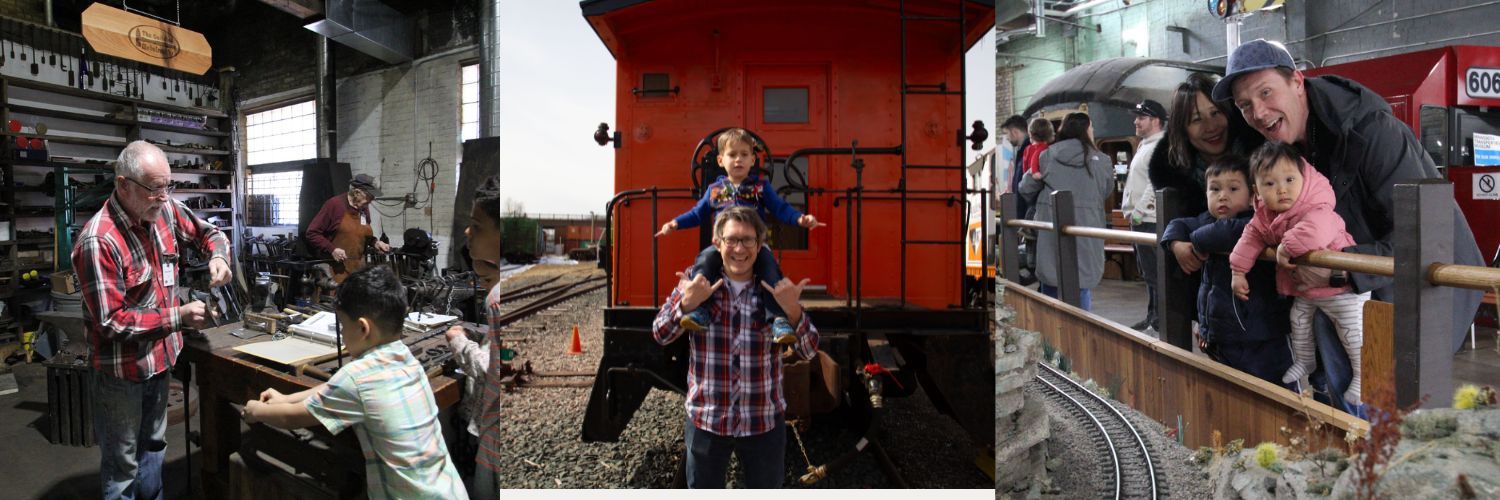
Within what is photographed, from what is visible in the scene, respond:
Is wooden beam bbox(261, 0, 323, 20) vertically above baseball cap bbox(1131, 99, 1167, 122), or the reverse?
wooden beam bbox(261, 0, 323, 20)

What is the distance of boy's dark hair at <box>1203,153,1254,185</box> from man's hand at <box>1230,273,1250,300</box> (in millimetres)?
264

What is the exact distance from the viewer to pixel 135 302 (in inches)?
72.4

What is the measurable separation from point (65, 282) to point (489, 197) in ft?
3.92

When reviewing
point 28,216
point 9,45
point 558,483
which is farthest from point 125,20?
point 558,483

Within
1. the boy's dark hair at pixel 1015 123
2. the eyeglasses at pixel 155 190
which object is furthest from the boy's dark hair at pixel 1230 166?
the eyeglasses at pixel 155 190

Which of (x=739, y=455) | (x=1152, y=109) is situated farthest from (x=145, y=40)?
(x=1152, y=109)

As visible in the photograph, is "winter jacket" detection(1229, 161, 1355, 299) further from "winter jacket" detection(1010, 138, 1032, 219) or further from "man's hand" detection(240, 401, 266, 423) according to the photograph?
"man's hand" detection(240, 401, 266, 423)

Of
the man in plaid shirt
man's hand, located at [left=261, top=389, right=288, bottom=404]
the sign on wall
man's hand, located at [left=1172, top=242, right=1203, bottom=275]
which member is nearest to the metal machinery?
the man in plaid shirt

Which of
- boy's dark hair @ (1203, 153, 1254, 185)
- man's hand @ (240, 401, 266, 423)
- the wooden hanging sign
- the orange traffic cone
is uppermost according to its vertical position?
the wooden hanging sign

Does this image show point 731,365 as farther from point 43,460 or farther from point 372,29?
point 43,460

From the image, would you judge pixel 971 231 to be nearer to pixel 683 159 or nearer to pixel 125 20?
pixel 683 159

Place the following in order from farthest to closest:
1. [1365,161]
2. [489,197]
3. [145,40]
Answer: [489,197] → [145,40] → [1365,161]

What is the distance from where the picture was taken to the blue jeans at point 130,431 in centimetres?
190

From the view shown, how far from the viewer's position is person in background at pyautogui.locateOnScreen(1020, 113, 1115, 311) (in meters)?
2.05
